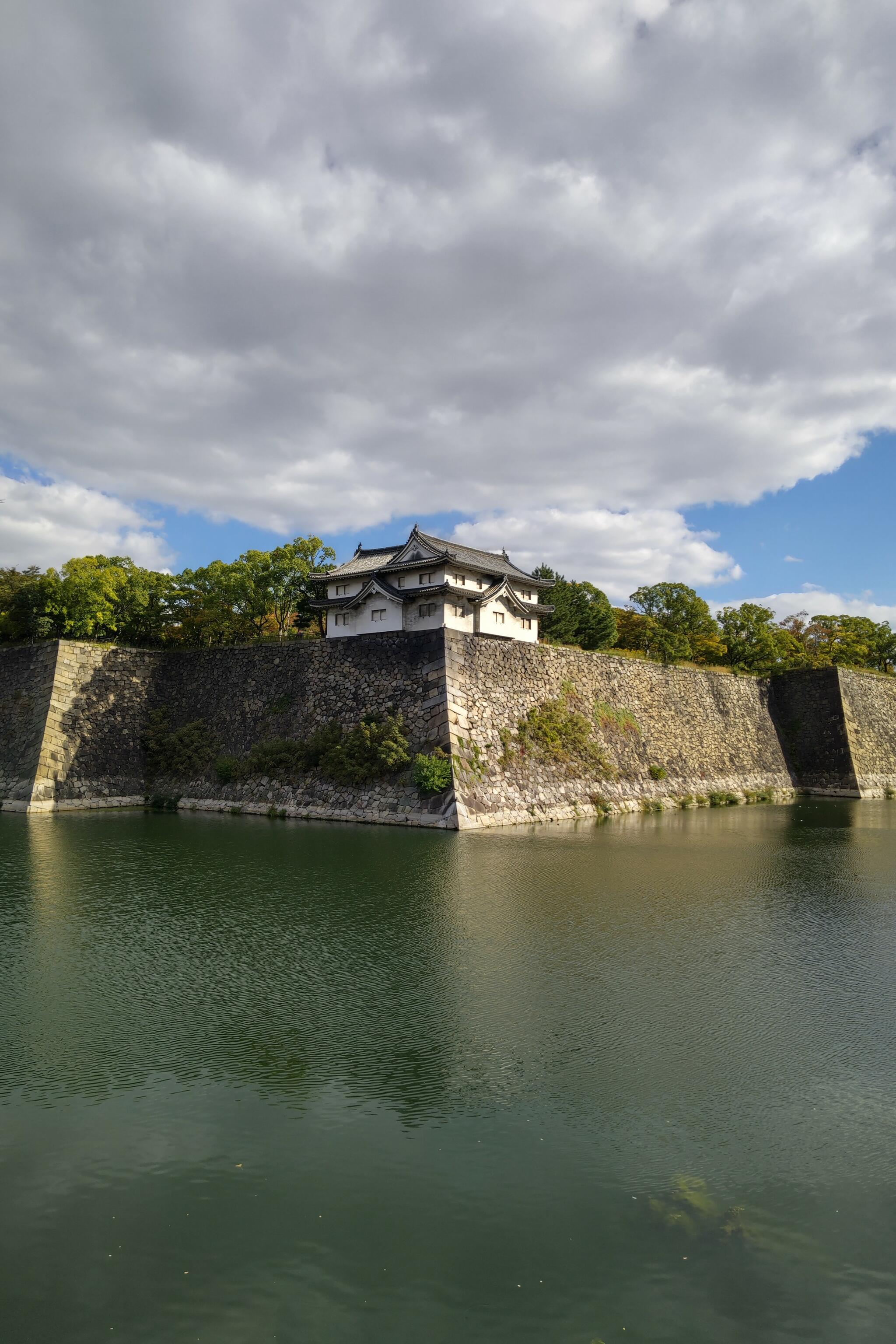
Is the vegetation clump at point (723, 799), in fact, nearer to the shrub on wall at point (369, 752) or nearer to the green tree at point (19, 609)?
the shrub on wall at point (369, 752)

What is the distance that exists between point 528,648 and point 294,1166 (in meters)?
19.7

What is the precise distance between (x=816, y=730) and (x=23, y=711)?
31.2 m

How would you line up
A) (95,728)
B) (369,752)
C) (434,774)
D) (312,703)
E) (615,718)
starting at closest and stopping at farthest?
(434,774) < (369,752) < (312,703) < (95,728) < (615,718)

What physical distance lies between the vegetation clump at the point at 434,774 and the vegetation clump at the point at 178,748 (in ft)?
27.2

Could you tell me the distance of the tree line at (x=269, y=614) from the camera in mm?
26859

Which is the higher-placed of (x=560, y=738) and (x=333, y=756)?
(x=560, y=738)

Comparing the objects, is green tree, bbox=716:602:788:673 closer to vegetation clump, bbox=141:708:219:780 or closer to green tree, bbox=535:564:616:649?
green tree, bbox=535:564:616:649

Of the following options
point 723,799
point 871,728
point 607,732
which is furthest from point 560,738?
point 871,728

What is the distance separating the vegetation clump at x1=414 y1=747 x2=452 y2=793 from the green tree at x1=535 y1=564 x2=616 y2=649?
16.7 meters

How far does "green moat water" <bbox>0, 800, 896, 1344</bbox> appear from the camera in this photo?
3604 millimetres

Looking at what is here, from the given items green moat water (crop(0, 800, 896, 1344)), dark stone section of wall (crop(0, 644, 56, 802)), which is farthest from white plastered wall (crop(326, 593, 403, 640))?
green moat water (crop(0, 800, 896, 1344))

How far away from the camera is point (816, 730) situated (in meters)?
33.7

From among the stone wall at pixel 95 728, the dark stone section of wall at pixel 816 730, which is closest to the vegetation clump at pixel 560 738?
the stone wall at pixel 95 728

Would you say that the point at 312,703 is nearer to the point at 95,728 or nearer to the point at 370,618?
the point at 95,728
